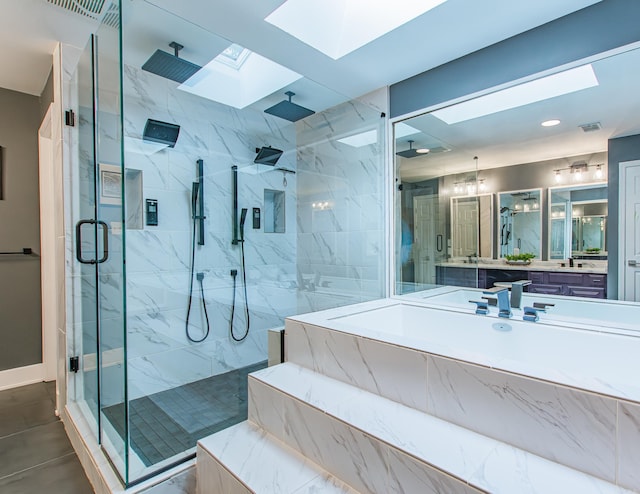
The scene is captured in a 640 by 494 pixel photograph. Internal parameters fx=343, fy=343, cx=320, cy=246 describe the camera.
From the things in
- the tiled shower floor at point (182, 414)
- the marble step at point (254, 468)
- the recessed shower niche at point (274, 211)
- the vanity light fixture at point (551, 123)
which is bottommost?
the tiled shower floor at point (182, 414)

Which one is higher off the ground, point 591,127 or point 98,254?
point 591,127

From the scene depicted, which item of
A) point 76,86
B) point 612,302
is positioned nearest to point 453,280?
point 612,302

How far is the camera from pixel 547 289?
219 cm

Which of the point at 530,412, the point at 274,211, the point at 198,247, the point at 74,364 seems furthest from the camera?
the point at 274,211

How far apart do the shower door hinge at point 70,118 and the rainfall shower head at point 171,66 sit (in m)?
0.57

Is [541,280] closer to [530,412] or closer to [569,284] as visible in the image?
[569,284]

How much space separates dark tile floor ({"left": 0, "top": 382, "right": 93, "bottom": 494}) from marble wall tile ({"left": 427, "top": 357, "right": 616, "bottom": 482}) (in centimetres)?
181

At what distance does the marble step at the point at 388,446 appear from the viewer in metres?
0.96

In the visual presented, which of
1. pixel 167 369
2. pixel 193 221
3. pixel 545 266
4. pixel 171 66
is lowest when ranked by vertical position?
pixel 167 369

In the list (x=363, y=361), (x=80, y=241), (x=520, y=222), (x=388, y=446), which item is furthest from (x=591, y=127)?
(x=80, y=241)

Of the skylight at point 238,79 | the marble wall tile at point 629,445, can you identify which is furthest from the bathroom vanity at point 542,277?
the skylight at point 238,79

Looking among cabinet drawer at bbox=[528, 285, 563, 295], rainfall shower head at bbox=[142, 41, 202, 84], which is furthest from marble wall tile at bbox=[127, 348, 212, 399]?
cabinet drawer at bbox=[528, 285, 563, 295]

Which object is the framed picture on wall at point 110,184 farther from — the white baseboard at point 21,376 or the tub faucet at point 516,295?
the tub faucet at point 516,295

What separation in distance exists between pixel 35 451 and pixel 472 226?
331cm
